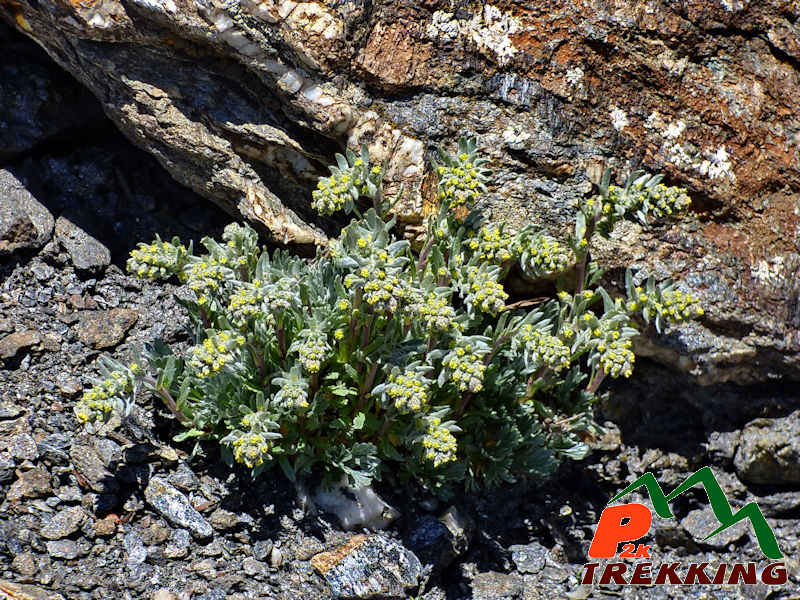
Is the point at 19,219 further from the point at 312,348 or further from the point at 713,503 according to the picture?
the point at 713,503

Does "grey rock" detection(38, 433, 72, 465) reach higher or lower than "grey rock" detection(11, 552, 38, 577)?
higher

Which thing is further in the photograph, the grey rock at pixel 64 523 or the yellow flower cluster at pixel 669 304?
the yellow flower cluster at pixel 669 304

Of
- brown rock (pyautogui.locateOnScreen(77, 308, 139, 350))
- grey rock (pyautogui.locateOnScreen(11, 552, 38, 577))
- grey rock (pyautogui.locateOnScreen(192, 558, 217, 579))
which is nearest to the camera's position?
grey rock (pyautogui.locateOnScreen(11, 552, 38, 577))

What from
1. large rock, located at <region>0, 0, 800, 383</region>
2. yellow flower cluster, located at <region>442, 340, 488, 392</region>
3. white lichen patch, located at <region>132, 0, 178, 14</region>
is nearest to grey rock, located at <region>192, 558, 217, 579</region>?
yellow flower cluster, located at <region>442, 340, 488, 392</region>

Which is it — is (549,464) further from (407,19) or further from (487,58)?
(407,19)

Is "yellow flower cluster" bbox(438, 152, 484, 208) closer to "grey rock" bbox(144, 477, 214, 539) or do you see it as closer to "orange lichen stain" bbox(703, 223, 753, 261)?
"orange lichen stain" bbox(703, 223, 753, 261)

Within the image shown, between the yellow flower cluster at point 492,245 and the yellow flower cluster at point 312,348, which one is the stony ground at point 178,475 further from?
the yellow flower cluster at point 492,245

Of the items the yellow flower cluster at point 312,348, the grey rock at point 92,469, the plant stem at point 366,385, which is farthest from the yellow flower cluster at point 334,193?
the grey rock at point 92,469

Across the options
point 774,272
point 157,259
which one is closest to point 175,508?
point 157,259
